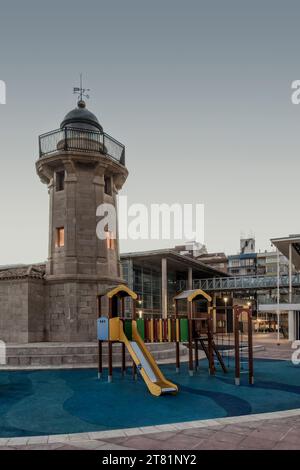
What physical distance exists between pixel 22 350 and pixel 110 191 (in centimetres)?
1310

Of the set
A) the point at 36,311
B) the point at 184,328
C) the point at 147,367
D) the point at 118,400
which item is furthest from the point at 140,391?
the point at 36,311

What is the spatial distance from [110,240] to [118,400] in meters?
17.7

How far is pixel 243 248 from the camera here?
142000mm

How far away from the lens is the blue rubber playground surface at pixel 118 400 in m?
10.5

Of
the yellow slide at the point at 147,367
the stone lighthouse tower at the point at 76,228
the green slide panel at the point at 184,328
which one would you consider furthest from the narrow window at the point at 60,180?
the green slide panel at the point at 184,328

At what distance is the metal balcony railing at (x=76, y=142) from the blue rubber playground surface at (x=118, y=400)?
51.7ft

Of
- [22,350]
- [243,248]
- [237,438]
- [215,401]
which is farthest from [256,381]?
[243,248]

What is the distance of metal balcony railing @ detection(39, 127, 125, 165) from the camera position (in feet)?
95.5

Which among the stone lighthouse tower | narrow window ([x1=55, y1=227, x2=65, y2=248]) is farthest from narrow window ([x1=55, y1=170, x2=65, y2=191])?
narrow window ([x1=55, y1=227, x2=65, y2=248])

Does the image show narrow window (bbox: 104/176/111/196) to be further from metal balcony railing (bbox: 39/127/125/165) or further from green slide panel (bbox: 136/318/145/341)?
green slide panel (bbox: 136/318/145/341)

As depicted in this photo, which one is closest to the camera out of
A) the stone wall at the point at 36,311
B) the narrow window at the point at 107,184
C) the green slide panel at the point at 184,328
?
the green slide panel at the point at 184,328

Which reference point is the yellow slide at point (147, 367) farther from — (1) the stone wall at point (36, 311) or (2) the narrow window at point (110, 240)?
(2) the narrow window at point (110, 240)

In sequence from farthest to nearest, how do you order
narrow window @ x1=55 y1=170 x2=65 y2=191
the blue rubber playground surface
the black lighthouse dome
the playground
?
the black lighthouse dome → narrow window @ x1=55 y1=170 x2=65 y2=191 → the playground → the blue rubber playground surface

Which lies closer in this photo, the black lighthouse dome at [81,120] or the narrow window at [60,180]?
the narrow window at [60,180]
